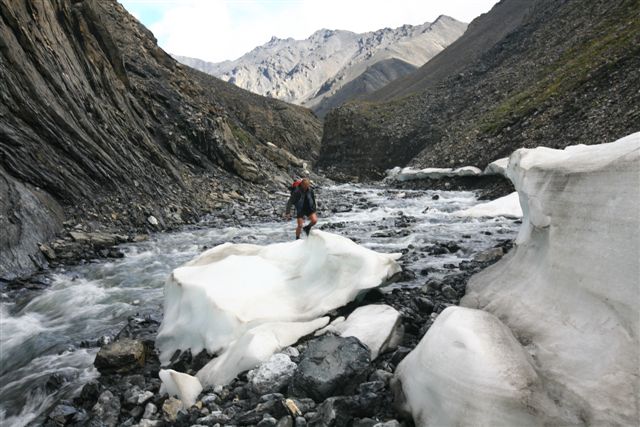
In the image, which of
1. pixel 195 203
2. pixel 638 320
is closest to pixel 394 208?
pixel 195 203

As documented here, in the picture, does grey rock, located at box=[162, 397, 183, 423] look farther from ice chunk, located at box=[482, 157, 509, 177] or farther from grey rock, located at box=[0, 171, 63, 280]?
ice chunk, located at box=[482, 157, 509, 177]

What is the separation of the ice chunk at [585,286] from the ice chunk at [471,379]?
0.93 feet

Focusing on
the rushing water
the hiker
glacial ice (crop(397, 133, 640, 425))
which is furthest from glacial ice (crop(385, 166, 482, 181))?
glacial ice (crop(397, 133, 640, 425))

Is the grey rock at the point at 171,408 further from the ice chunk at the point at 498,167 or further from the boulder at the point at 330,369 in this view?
the ice chunk at the point at 498,167

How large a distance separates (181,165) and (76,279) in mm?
15206

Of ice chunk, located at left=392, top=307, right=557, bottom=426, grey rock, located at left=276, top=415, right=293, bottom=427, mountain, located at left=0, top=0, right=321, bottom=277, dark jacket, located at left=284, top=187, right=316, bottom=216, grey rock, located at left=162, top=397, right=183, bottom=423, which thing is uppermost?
mountain, located at left=0, top=0, right=321, bottom=277

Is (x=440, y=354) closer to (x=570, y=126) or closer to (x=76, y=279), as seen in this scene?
(x=76, y=279)

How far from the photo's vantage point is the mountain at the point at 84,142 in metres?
12.8

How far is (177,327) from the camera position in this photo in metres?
6.90

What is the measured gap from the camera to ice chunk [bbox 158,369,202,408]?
16.2 ft

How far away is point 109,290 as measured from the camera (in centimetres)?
1024

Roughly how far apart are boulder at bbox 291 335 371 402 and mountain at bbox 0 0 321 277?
9527 millimetres

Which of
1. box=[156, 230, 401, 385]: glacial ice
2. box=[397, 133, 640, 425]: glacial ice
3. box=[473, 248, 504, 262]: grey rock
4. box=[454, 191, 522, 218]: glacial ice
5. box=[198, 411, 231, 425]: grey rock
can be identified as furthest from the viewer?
box=[454, 191, 522, 218]: glacial ice

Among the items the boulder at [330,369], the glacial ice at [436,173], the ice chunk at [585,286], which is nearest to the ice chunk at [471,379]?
the ice chunk at [585,286]
